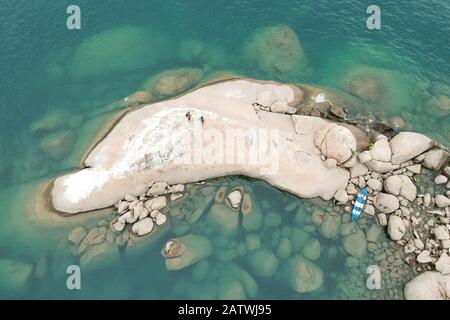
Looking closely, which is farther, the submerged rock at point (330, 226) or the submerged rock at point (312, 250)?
the submerged rock at point (330, 226)

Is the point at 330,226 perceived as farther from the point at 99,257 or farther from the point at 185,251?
the point at 99,257

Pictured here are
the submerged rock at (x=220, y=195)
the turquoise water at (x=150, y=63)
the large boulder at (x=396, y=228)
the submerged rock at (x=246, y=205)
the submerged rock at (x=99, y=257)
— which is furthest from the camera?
the submerged rock at (x=220, y=195)

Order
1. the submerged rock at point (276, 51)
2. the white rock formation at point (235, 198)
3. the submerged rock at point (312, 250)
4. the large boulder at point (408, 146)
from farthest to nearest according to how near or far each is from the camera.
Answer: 1. the submerged rock at point (276, 51)
2. the large boulder at point (408, 146)
3. the white rock formation at point (235, 198)
4. the submerged rock at point (312, 250)

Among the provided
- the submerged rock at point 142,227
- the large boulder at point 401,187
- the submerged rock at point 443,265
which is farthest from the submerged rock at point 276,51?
the submerged rock at point 443,265

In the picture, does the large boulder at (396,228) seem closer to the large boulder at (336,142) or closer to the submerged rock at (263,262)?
the large boulder at (336,142)

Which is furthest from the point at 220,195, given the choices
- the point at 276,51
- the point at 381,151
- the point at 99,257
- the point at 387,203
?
the point at 276,51
